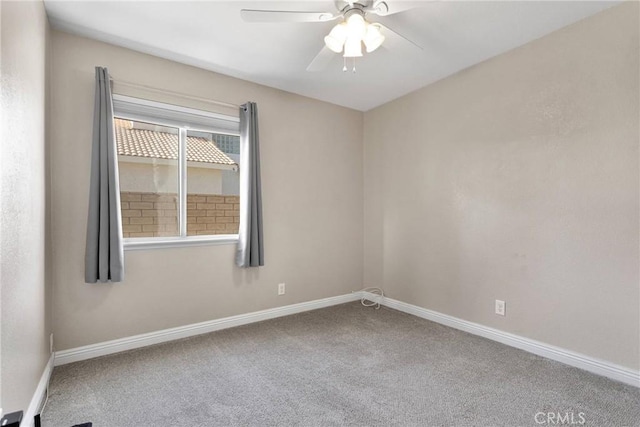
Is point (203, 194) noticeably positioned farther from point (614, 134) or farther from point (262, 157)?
point (614, 134)

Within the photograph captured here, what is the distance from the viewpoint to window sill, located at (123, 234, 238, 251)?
253 centimetres

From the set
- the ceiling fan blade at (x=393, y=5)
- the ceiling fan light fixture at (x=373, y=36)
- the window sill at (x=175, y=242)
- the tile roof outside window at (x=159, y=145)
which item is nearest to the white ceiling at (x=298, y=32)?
the ceiling fan blade at (x=393, y=5)

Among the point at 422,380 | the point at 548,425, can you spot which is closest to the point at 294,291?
the point at 422,380

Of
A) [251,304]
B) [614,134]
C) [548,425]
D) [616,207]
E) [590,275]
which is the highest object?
[614,134]

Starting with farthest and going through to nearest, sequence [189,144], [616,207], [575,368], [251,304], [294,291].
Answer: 1. [294,291]
2. [251,304]
3. [189,144]
4. [575,368]
5. [616,207]

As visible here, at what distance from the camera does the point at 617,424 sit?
5.27ft

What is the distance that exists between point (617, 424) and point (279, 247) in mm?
2664

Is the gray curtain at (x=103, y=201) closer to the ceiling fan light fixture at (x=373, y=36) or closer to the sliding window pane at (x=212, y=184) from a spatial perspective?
the sliding window pane at (x=212, y=184)

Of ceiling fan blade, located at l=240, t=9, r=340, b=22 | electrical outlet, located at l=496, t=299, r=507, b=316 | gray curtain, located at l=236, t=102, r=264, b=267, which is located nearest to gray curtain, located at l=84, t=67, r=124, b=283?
gray curtain, located at l=236, t=102, r=264, b=267

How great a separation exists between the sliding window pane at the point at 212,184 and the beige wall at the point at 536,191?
5.90 feet

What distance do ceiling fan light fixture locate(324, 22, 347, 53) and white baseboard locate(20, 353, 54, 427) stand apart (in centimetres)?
249

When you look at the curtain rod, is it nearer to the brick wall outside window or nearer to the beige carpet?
the brick wall outside window

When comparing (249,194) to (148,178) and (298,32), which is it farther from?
(298,32)

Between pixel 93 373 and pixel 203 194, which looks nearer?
pixel 93 373
